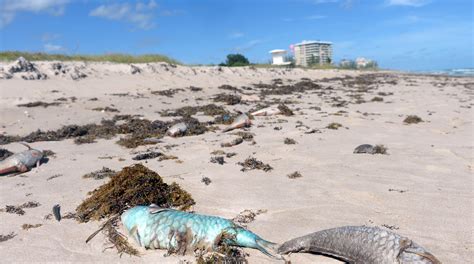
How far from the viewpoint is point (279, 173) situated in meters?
5.52

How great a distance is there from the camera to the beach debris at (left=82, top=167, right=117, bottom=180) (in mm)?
5449

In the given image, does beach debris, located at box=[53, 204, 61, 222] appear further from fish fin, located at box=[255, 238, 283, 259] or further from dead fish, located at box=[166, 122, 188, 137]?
dead fish, located at box=[166, 122, 188, 137]

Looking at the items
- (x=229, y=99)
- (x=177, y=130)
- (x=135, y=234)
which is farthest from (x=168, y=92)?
(x=135, y=234)

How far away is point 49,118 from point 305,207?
28.3 ft

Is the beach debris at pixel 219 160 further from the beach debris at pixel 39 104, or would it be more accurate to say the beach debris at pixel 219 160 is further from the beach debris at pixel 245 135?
the beach debris at pixel 39 104

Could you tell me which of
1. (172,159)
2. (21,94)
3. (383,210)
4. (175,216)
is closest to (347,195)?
(383,210)

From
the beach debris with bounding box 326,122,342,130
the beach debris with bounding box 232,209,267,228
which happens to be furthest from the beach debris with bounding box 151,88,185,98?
the beach debris with bounding box 232,209,267,228

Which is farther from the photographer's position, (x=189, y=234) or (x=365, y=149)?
(x=365, y=149)

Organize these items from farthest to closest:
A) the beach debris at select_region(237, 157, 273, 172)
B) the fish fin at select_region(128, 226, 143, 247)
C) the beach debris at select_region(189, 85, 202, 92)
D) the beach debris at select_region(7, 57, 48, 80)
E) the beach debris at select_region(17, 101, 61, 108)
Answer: the beach debris at select_region(189, 85, 202, 92), the beach debris at select_region(7, 57, 48, 80), the beach debris at select_region(17, 101, 61, 108), the beach debris at select_region(237, 157, 273, 172), the fish fin at select_region(128, 226, 143, 247)

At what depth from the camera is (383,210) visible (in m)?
4.07

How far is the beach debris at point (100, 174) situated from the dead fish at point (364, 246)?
3170 millimetres

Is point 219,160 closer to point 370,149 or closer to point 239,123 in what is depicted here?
point 370,149

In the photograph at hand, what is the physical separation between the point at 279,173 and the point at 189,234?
250 centimetres

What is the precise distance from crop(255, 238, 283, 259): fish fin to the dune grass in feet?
56.4
